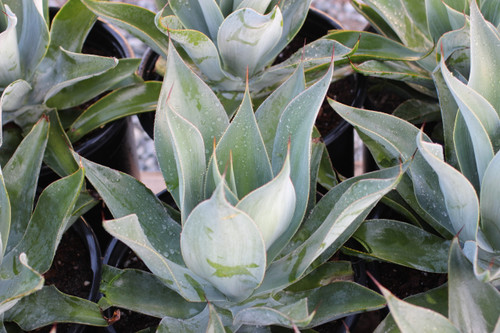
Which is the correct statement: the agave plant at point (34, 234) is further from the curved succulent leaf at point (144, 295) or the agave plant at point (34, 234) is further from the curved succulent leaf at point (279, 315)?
the curved succulent leaf at point (279, 315)

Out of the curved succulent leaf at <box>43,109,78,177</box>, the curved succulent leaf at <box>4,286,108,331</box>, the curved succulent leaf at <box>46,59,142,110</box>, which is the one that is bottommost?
the curved succulent leaf at <box>4,286,108,331</box>

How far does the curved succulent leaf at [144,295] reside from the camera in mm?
714

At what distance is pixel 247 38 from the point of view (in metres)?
0.84

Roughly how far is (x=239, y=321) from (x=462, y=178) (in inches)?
11.7

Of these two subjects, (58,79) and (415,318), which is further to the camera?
(58,79)

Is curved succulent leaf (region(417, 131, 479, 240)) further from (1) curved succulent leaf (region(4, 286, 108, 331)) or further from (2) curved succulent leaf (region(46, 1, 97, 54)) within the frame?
(2) curved succulent leaf (region(46, 1, 97, 54))

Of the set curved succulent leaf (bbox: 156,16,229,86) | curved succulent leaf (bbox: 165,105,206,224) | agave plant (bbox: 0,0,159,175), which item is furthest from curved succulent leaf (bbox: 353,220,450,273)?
agave plant (bbox: 0,0,159,175)

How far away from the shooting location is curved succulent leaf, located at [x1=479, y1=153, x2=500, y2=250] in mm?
648

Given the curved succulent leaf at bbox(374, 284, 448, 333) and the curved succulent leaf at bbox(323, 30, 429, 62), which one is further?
the curved succulent leaf at bbox(323, 30, 429, 62)

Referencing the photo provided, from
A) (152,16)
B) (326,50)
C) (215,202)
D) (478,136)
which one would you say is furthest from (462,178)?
(152,16)

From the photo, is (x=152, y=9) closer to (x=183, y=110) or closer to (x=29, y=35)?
(x=29, y=35)

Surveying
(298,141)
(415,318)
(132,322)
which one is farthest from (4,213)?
(415,318)

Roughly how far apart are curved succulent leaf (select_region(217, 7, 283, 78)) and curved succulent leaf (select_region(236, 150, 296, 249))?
290 millimetres

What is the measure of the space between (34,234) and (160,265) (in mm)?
237
